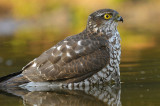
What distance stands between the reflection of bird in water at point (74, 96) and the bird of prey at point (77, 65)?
0.28 metres

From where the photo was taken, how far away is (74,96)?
8289 millimetres

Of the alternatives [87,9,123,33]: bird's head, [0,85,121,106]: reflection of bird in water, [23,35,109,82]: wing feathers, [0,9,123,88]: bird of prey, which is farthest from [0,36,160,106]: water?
[87,9,123,33]: bird's head

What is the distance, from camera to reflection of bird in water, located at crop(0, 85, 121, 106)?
7668 millimetres

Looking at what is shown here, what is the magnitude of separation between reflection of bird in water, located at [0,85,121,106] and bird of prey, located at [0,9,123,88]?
0.28 m

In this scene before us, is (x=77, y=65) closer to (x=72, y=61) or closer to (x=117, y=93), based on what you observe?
(x=72, y=61)

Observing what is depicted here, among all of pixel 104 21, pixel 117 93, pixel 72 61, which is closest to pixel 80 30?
pixel 104 21

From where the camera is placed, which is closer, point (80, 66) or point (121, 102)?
point (121, 102)

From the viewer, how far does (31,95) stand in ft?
28.0

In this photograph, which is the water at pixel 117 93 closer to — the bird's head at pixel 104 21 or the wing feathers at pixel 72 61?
the wing feathers at pixel 72 61

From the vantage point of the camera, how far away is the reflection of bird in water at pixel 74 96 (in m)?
7.67

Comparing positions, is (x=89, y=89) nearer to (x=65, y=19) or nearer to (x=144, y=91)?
(x=144, y=91)

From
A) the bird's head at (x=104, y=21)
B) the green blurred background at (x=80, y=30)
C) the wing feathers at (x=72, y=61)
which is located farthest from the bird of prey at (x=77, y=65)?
the green blurred background at (x=80, y=30)

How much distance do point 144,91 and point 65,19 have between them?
878 inches

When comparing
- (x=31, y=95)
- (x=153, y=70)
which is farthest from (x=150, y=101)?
(x=153, y=70)
